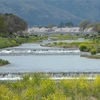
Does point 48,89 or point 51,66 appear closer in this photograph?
point 48,89

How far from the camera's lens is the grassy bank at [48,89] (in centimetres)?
2050

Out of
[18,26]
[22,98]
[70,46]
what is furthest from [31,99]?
[18,26]

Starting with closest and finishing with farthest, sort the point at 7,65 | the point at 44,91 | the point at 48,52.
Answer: the point at 44,91 < the point at 7,65 < the point at 48,52

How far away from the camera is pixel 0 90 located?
779 inches

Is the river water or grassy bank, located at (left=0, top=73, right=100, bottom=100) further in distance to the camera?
the river water

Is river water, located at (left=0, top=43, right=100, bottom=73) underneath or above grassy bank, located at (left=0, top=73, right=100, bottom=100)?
underneath

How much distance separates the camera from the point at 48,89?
838 inches

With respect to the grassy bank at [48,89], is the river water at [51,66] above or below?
below

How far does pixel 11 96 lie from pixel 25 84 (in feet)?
14.1

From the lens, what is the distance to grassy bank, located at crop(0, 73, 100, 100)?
20.5 meters

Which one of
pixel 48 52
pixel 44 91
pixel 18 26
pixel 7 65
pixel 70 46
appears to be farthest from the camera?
pixel 18 26

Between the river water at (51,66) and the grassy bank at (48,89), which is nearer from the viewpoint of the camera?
the grassy bank at (48,89)

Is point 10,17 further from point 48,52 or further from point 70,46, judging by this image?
point 48,52

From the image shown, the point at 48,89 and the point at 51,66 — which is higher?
the point at 48,89
